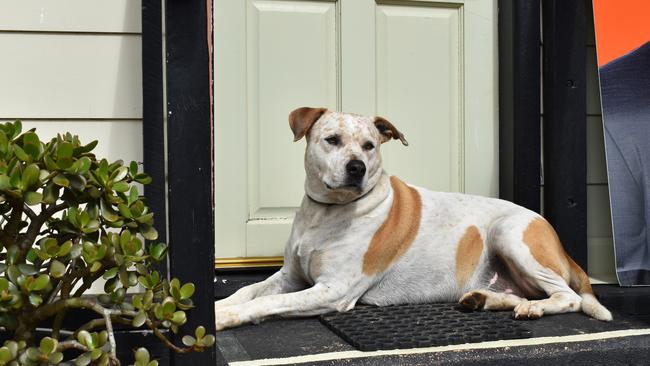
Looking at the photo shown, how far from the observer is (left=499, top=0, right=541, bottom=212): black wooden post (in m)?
3.51

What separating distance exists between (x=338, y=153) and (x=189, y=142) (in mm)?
1000

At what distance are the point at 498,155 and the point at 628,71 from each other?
67cm

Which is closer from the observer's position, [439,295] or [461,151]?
[439,295]

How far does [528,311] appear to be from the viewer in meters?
2.85

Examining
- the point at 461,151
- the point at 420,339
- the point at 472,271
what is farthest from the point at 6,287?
the point at 461,151

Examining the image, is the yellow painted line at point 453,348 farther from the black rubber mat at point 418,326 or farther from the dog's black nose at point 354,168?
the dog's black nose at point 354,168

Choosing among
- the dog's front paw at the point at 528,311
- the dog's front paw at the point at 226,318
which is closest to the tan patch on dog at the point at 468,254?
the dog's front paw at the point at 528,311

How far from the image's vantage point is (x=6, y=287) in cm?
181

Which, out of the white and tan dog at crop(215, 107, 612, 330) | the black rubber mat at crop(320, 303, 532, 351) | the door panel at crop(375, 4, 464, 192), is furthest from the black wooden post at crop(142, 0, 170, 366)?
the door panel at crop(375, 4, 464, 192)

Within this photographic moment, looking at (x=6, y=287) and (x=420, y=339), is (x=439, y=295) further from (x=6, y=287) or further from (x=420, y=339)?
(x=6, y=287)

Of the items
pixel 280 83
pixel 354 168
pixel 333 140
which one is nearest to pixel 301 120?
pixel 333 140

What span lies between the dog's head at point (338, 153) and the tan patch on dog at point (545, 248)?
2.09 ft

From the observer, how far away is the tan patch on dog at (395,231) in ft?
10.1

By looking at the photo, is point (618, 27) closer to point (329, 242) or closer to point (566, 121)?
point (566, 121)
